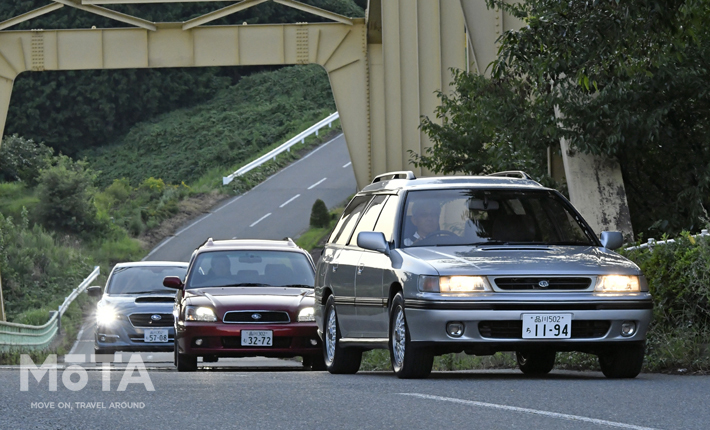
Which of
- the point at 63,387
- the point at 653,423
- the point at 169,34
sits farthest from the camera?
the point at 169,34

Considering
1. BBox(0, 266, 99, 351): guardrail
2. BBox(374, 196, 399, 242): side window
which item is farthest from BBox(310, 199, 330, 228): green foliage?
BBox(374, 196, 399, 242): side window

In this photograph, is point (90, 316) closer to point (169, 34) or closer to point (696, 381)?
point (169, 34)

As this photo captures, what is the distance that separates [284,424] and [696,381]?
4.13 m

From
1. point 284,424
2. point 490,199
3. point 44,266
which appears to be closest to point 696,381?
point 490,199

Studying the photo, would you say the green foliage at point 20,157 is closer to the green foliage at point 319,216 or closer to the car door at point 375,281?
the green foliage at point 319,216

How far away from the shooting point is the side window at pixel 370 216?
11266 mm

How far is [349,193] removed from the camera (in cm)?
5681

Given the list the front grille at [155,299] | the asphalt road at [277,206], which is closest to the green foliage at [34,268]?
the asphalt road at [277,206]

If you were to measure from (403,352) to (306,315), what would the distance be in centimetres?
372

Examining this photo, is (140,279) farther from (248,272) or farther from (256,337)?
(256,337)

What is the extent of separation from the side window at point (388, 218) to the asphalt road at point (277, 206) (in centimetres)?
3517

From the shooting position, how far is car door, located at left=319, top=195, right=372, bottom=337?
11.2 metres

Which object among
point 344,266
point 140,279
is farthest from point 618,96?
point 140,279

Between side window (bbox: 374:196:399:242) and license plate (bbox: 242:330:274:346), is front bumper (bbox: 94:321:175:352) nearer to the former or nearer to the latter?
license plate (bbox: 242:330:274:346)
